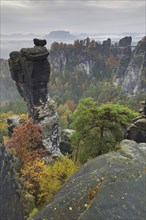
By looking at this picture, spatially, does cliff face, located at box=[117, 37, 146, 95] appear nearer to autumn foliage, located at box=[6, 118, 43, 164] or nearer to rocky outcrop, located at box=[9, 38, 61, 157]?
rocky outcrop, located at box=[9, 38, 61, 157]

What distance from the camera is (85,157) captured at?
36750 mm

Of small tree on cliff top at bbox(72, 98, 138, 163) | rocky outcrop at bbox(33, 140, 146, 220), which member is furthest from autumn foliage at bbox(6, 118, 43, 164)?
rocky outcrop at bbox(33, 140, 146, 220)

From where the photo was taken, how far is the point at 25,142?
4012cm

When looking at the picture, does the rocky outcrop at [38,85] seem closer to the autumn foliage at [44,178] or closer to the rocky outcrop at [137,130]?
the autumn foliage at [44,178]

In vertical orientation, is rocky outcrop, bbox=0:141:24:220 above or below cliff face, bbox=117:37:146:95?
above

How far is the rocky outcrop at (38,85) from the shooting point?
50.5 meters

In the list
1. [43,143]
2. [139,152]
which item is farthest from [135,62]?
[139,152]

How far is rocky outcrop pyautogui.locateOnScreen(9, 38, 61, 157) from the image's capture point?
50.5 metres

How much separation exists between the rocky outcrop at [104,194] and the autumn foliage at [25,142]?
21.2m

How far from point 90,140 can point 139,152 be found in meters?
16.0

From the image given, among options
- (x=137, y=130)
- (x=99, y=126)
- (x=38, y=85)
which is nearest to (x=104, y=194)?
(x=137, y=130)

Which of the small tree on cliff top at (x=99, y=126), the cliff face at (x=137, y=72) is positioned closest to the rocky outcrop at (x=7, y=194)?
the small tree on cliff top at (x=99, y=126)

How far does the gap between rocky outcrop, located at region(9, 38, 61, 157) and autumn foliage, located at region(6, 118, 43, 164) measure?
5.94 meters

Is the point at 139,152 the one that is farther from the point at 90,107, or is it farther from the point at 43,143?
the point at 43,143
